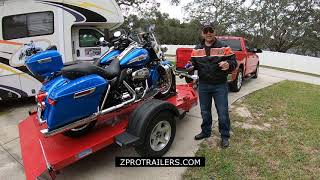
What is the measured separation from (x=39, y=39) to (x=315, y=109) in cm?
672

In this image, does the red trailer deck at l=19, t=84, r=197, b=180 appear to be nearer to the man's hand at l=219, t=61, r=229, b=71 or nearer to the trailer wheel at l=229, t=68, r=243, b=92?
the man's hand at l=219, t=61, r=229, b=71

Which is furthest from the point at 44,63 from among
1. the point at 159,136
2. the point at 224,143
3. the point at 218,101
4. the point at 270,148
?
the point at 270,148

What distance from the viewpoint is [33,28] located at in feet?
23.9

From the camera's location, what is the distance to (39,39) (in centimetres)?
736

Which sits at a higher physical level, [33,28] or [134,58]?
[33,28]

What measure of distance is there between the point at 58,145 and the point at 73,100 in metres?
0.78

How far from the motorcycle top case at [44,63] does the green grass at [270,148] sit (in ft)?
7.32

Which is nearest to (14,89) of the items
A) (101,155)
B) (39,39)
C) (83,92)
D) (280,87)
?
(39,39)

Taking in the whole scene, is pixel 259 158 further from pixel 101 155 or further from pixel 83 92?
pixel 83 92

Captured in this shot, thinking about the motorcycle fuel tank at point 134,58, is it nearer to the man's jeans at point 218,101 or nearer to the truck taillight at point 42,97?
the man's jeans at point 218,101

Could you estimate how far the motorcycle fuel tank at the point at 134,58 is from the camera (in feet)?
15.0

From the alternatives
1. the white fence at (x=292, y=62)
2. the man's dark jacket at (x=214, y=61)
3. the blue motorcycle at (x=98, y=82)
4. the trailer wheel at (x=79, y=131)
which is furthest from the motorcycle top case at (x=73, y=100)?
the white fence at (x=292, y=62)

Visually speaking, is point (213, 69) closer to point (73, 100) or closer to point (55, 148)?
point (73, 100)

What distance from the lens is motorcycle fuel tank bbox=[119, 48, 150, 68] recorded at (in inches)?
179
